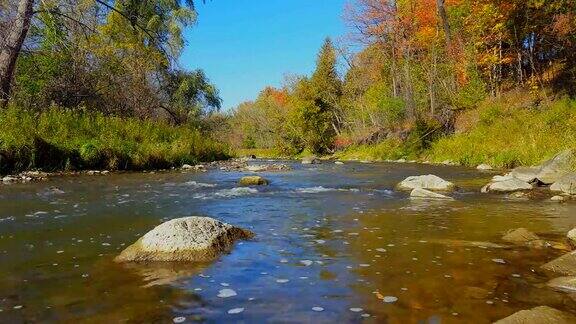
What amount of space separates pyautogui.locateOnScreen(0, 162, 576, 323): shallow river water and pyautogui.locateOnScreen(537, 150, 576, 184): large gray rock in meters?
3.67

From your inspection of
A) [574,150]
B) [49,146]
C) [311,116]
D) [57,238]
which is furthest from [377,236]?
[311,116]

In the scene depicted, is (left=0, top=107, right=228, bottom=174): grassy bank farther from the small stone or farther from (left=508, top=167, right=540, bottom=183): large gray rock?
the small stone

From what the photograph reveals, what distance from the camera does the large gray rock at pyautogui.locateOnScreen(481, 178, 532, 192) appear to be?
10305mm

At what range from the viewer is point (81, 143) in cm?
1539

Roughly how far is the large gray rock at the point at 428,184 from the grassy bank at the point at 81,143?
9.63m

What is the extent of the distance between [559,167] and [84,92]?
18996 mm

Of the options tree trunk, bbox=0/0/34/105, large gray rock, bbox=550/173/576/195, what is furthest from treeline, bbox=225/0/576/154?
tree trunk, bbox=0/0/34/105

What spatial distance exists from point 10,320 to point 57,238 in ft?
8.56

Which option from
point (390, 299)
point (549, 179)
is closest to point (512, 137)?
point (549, 179)

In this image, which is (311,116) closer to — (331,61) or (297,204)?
(331,61)

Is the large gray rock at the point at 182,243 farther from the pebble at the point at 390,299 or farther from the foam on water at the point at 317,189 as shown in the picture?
the foam on water at the point at 317,189

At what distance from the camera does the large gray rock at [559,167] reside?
11.7 metres

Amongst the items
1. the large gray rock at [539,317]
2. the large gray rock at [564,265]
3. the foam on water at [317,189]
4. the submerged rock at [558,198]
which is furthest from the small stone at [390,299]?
the foam on water at [317,189]

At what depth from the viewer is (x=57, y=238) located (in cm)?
558
